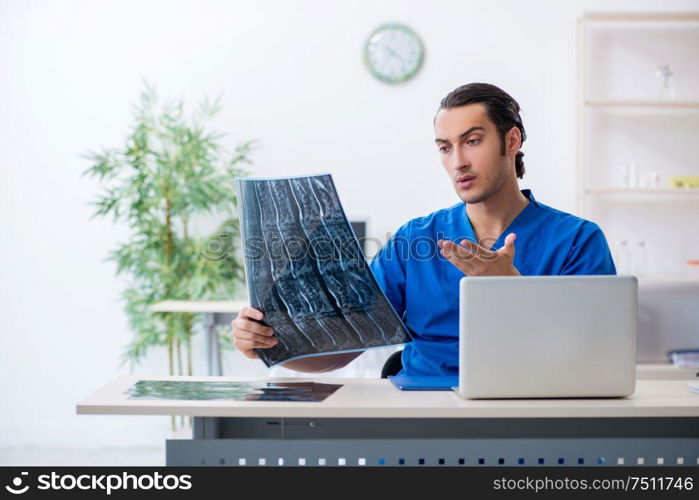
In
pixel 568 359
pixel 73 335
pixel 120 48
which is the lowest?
pixel 73 335

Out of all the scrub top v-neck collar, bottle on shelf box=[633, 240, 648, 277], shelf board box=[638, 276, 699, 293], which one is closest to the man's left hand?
the scrub top v-neck collar

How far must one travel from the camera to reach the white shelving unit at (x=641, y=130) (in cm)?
395

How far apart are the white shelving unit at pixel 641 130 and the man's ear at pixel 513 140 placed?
2094 mm

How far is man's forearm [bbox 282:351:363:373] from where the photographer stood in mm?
1699

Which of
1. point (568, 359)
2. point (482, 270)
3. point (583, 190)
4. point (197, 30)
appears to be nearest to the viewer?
point (568, 359)

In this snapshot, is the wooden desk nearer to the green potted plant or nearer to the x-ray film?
the x-ray film

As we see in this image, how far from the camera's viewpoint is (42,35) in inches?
158

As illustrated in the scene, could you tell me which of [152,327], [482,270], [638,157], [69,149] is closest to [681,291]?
[638,157]

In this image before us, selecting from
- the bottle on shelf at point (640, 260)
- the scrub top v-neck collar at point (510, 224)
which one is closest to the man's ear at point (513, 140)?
the scrub top v-neck collar at point (510, 224)

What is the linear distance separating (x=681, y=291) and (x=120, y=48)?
3078 millimetres

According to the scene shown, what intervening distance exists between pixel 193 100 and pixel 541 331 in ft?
10.2

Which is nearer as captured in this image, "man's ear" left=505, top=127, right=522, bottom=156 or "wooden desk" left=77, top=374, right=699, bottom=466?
"wooden desk" left=77, top=374, right=699, bottom=466

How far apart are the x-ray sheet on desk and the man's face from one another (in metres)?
0.49
